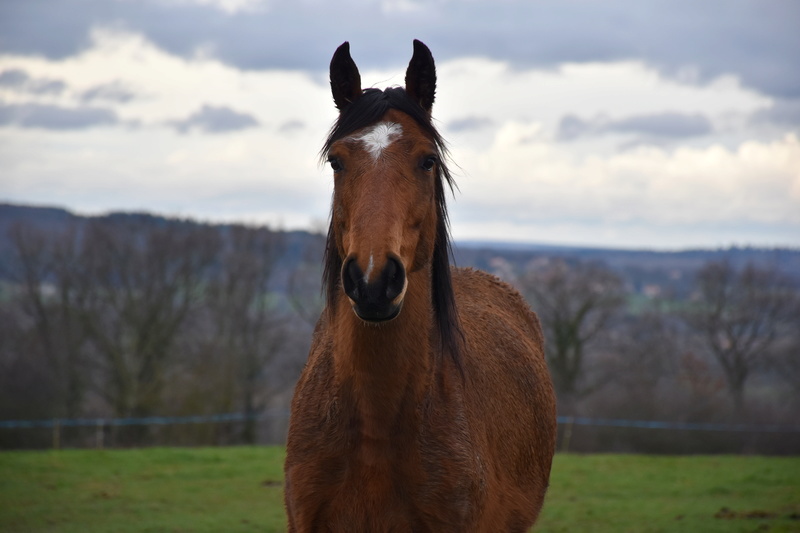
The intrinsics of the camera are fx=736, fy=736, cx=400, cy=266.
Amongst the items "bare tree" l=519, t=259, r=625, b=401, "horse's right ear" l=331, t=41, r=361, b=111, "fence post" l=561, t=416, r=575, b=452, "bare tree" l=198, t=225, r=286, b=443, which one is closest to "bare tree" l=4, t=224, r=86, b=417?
"bare tree" l=198, t=225, r=286, b=443

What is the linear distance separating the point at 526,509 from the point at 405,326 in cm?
169

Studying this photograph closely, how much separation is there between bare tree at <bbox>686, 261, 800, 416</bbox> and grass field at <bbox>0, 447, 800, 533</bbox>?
1546cm

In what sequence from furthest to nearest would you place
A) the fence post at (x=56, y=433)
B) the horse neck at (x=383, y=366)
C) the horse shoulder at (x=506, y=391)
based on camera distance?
the fence post at (x=56, y=433), the horse shoulder at (x=506, y=391), the horse neck at (x=383, y=366)

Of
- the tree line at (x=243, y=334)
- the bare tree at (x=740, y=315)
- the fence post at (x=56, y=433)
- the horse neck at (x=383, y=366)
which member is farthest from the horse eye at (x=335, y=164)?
the bare tree at (x=740, y=315)

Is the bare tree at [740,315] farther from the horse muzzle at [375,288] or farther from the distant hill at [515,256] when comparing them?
the horse muzzle at [375,288]

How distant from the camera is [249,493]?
12117 millimetres

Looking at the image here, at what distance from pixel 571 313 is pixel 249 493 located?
2074cm

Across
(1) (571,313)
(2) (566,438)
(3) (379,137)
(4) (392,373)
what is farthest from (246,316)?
(3) (379,137)

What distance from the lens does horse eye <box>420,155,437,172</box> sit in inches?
123

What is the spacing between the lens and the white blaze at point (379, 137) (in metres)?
3.02

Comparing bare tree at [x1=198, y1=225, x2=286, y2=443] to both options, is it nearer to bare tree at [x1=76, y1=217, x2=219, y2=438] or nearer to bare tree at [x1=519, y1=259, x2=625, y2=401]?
bare tree at [x1=76, y1=217, x2=219, y2=438]

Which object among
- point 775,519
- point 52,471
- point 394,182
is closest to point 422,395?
point 394,182

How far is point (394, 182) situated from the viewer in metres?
2.93

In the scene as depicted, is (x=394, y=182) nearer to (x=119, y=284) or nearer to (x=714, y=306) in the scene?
(x=119, y=284)
